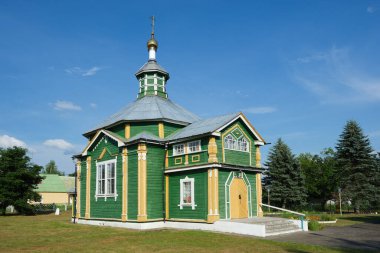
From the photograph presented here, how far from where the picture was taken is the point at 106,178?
22.2 m

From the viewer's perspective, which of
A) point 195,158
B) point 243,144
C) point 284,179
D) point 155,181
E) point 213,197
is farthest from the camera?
point 284,179

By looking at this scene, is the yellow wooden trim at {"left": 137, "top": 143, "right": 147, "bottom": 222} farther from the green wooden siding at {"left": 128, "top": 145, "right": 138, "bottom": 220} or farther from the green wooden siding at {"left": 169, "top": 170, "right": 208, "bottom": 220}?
the green wooden siding at {"left": 169, "top": 170, "right": 208, "bottom": 220}

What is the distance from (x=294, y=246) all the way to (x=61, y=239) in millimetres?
10001

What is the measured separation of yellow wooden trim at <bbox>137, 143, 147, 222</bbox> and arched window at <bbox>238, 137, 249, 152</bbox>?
5.54 m

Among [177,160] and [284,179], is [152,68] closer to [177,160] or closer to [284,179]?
[177,160]

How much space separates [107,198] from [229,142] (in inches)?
330

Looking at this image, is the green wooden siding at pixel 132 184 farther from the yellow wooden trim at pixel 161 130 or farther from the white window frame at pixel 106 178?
the yellow wooden trim at pixel 161 130

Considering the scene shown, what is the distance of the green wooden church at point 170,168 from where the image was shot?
18891 millimetres

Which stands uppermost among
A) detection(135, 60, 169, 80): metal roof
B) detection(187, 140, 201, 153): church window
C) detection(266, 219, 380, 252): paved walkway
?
detection(135, 60, 169, 80): metal roof

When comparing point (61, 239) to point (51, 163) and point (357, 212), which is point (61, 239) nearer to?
point (357, 212)

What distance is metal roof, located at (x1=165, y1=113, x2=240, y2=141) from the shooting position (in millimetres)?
19253

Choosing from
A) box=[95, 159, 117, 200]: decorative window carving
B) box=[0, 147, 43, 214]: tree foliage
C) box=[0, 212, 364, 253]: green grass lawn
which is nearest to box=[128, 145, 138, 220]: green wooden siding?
box=[95, 159, 117, 200]: decorative window carving

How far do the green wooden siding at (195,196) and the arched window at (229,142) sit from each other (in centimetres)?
217

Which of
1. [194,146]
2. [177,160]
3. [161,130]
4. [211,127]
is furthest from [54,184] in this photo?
[211,127]
